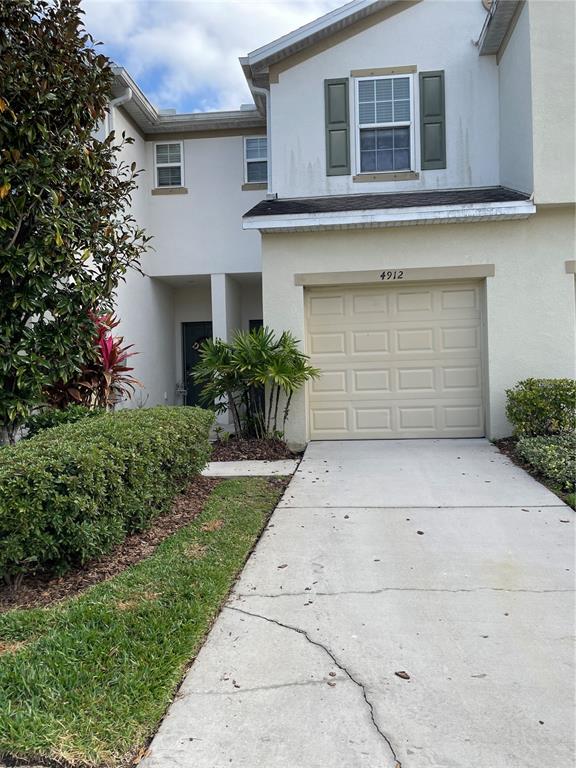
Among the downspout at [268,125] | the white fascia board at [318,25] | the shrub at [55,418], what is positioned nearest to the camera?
the shrub at [55,418]

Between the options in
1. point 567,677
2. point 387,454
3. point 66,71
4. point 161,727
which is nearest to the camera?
point 161,727

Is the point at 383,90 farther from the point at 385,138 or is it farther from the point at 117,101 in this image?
the point at 117,101

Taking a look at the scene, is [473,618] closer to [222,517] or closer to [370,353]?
[222,517]

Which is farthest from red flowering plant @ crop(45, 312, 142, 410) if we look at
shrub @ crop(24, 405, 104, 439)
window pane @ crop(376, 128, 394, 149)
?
window pane @ crop(376, 128, 394, 149)

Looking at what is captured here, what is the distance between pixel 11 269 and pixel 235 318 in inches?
294

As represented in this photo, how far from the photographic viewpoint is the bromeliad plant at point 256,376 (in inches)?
317

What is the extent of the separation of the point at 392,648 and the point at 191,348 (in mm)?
11193

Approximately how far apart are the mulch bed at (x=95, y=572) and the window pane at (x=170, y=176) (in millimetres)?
8802

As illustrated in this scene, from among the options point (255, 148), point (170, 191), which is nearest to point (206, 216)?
point (170, 191)

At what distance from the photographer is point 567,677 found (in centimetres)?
277

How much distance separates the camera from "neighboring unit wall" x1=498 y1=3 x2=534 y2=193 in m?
7.96

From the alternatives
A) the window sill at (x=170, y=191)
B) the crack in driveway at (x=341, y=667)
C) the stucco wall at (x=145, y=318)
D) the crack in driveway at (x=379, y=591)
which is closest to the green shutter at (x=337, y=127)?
the window sill at (x=170, y=191)

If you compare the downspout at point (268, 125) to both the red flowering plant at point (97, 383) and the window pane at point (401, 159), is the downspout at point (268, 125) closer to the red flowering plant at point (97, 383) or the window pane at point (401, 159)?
the window pane at point (401, 159)

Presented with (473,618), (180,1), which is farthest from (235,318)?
(473,618)
